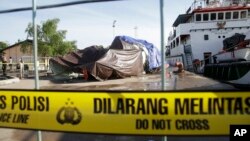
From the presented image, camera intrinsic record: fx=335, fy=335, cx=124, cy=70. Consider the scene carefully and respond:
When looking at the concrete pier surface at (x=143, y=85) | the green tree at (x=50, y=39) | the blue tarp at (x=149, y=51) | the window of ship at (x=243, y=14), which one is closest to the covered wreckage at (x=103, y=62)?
the blue tarp at (x=149, y=51)

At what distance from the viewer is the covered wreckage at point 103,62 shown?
1941cm

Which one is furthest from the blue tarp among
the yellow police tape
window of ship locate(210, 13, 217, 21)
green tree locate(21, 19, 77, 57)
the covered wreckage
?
green tree locate(21, 19, 77, 57)

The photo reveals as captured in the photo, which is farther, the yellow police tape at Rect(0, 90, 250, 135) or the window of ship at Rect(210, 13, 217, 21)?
the window of ship at Rect(210, 13, 217, 21)

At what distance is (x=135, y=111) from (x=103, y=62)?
15.5m

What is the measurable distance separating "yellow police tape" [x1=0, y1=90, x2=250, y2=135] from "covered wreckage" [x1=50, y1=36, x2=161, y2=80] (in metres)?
14.6

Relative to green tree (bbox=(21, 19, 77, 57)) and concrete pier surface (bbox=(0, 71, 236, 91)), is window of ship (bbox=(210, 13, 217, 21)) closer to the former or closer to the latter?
concrete pier surface (bbox=(0, 71, 236, 91))

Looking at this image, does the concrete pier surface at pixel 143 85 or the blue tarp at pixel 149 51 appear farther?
the blue tarp at pixel 149 51

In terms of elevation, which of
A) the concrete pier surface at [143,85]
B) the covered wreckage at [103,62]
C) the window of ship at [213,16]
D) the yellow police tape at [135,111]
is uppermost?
the window of ship at [213,16]

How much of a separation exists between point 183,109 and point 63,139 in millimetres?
3256

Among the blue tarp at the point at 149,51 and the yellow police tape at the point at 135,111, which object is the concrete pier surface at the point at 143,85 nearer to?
the yellow police tape at the point at 135,111


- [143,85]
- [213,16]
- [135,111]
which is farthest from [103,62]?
[135,111]

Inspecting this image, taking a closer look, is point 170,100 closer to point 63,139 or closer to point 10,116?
point 10,116

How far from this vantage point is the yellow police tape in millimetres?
3895

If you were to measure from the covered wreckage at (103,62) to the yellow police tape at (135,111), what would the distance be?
573 inches
